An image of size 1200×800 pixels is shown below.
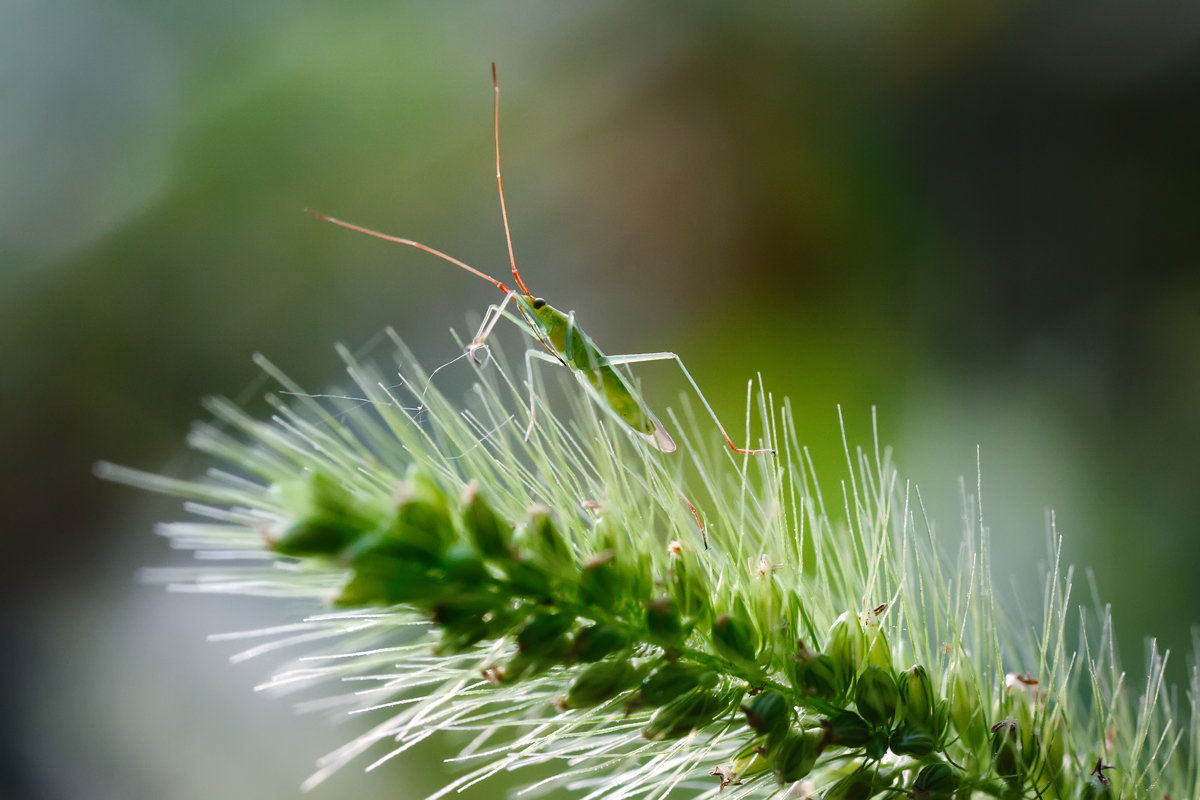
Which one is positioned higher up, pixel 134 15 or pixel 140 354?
pixel 134 15

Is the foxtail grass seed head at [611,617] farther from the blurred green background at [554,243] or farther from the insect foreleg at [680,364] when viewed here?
the blurred green background at [554,243]

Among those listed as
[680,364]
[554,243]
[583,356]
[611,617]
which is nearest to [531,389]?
[611,617]

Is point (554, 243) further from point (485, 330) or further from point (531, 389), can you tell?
point (531, 389)

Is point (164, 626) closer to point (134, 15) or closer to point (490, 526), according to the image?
point (134, 15)

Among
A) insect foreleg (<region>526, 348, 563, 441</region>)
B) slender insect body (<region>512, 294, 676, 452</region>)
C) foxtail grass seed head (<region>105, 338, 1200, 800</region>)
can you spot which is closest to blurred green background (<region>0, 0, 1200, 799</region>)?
slender insect body (<region>512, 294, 676, 452</region>)

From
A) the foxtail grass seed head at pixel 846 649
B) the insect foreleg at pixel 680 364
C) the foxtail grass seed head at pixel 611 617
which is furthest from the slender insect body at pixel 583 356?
the foxtail grass seed head at pixel 846 649

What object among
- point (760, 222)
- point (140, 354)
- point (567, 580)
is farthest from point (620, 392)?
point (140, 354)
